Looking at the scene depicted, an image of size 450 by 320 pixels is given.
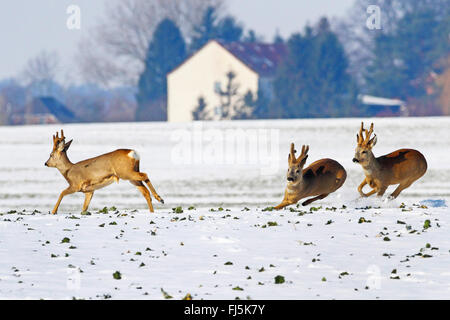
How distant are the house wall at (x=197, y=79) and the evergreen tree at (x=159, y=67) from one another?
103 inches

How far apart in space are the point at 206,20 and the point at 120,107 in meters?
13.6

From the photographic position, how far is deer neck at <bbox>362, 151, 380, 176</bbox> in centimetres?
1673

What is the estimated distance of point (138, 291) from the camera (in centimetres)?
1116

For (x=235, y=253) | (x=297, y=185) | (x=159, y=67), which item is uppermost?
(x=297, y=185)

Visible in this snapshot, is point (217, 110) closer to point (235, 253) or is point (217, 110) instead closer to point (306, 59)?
point (306, 59)

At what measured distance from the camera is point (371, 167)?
55.0 feet

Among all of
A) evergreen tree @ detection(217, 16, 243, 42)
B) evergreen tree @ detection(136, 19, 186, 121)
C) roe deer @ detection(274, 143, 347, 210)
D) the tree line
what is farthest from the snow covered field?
evergreen tree @ detection(217, 16, 243, 42)

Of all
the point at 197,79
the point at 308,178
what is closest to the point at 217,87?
the point at 197,79

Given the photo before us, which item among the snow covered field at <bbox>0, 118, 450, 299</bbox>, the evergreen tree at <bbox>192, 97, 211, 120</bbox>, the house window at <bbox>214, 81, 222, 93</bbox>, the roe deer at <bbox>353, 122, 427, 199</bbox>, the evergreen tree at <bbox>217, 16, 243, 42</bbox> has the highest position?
the evergreen tree at <bbox>217, 16, 243, 42</bbox>

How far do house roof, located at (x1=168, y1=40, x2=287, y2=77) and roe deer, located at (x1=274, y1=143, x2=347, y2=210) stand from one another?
75.7m

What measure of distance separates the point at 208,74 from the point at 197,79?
115cm

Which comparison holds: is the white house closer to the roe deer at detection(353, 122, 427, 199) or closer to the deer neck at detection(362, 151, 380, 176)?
the roe deer at detection(353, 122, 427, 199)

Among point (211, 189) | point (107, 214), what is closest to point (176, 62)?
point (211, 189)
